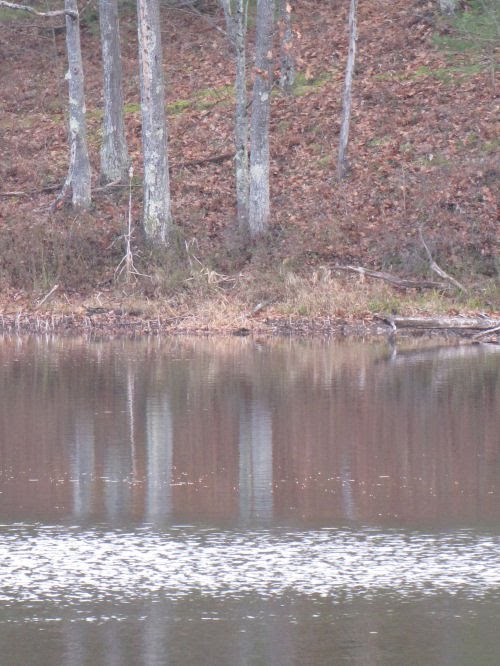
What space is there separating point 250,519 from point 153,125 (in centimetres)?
1992

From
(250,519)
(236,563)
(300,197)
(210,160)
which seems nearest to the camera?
(236,563)

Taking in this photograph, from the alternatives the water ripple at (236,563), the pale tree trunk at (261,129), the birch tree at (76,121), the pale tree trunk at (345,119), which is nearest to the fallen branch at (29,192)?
the birch tree at (76,121)

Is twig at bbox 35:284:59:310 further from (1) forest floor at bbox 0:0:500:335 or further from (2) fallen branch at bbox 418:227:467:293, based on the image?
(2) fallen branch at bbox 418:227:467:293

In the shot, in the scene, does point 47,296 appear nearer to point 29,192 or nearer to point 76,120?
point 76,120

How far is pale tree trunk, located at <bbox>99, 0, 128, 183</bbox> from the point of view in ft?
106

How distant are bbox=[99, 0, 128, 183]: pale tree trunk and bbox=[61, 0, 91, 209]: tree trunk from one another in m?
1.82

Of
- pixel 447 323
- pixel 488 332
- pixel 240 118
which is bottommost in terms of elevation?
pixel 488 332

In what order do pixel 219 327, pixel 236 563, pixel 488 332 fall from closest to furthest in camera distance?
pixel 236 563 → pixel 488 332 → pixel 219 327

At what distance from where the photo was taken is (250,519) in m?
9.22

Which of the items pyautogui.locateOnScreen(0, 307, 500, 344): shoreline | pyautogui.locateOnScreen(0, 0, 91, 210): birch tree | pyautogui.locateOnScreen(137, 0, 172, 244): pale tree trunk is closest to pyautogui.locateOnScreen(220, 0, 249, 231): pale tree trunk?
pyautogui.locateOnScreen(137, 0, 172, 244): pale tree trunk

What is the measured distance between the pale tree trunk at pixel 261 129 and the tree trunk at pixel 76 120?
4310mm

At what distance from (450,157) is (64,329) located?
10.8m

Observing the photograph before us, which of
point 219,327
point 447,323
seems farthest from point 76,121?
point 447,323

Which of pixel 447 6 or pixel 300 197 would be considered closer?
pixel 300 197
